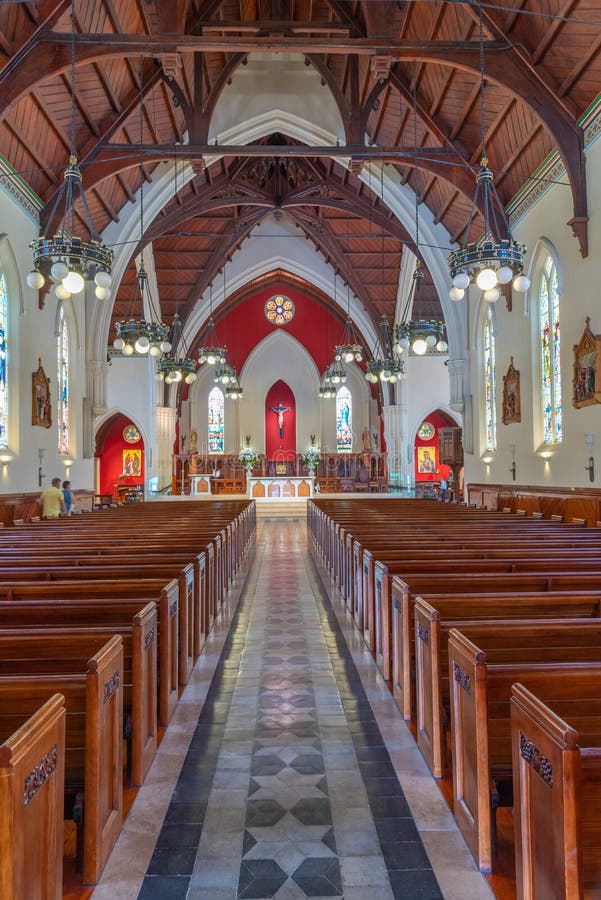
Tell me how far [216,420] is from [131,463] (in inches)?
180

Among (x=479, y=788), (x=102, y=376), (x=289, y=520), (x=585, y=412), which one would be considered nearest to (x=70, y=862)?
(x=479, y=788)

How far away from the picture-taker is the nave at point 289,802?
97.2 inches

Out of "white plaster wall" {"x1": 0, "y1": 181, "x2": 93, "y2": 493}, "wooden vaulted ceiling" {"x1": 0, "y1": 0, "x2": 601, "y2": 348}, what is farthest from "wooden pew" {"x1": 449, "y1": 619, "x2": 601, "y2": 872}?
"white plaster wall" {"x1": 0, "y1": 181, "x2": 93, "y2": 493}

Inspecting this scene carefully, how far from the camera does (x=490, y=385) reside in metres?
15.2

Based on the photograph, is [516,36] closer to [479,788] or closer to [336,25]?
[336,25]

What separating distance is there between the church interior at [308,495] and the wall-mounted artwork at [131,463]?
4.13m

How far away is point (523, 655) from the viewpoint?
3070mm

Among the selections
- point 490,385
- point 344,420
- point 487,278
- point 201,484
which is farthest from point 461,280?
point 344,420

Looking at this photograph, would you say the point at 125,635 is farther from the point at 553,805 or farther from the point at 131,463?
the point at 131,463

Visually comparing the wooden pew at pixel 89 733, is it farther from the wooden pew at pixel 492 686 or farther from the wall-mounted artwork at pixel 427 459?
the wall-mounted artwork at pixel 427 459

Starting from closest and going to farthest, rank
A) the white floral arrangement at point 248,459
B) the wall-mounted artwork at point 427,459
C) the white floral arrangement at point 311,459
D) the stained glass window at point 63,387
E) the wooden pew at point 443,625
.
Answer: the wooden pew at point 443,625
the stained glass window at point 63,387
the white floral arrangement at point 248,459
the white floral arrangement at point 311,459
the wall-mounted artwork at point 427,459

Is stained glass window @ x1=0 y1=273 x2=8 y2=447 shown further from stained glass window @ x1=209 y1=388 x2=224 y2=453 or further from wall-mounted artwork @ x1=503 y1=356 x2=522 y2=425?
stained glass window @ x1=209 y1=388 x2=224 y2=453

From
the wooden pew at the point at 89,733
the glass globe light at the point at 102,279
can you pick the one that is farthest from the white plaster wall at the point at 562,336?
the wooden pew at the point at 89,733

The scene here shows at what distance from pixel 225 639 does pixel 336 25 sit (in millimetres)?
11215
